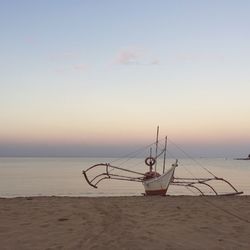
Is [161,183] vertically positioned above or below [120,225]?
above

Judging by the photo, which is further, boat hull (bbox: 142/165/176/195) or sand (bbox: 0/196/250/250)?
boat hull (bbox: 142/165/176/195)

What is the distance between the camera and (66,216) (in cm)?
1158

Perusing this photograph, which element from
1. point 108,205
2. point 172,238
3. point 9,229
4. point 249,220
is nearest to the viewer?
point 172,238

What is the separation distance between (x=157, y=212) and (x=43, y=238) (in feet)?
14.9

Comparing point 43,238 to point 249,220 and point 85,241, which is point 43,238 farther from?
point 249,220

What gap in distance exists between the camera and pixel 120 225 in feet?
33.5

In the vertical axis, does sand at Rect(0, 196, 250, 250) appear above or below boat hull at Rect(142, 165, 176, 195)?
below

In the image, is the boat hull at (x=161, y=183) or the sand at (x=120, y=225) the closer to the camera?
the sand at (x=120, y=225)

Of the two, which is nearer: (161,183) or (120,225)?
(120,225)

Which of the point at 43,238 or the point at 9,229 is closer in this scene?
the point at 43,238

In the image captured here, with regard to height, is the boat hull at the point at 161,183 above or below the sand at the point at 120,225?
above

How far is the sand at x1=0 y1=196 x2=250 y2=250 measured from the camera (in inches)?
336

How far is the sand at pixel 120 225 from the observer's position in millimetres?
8547

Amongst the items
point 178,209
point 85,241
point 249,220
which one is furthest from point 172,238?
point 178,209
